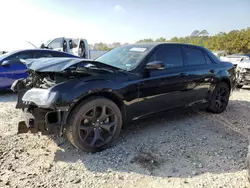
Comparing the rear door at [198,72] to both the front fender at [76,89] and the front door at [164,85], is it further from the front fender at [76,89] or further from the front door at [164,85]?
the front fender at [76,89]

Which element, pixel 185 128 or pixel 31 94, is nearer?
pixel 31 94

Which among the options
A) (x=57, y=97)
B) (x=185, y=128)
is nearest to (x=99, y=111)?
(x=57, y=97)

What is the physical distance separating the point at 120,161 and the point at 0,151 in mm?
1695

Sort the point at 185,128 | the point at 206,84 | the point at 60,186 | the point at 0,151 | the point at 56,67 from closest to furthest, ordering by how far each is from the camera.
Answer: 1. the point at 60,186
2. the point at 56,67
3. the point at 0,151
4. the point at 185,128
5. the point at 206,84

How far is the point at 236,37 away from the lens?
1302 inches

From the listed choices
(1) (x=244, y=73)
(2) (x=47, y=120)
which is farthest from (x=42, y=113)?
(1) (x=244, y=73)

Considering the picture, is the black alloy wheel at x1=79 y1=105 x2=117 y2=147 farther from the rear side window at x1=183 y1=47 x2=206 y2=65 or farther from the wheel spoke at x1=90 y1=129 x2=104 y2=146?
the rear side window at x1=183 y1=47 x2=206 y2=65

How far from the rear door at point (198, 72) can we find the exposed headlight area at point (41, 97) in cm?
248

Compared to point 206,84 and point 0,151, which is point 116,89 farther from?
point 206,84

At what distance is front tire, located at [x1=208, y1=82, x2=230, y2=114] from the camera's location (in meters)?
4.67

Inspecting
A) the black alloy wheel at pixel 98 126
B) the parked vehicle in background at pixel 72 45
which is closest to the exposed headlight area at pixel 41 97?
the black alloy wheel at pixel 98 126

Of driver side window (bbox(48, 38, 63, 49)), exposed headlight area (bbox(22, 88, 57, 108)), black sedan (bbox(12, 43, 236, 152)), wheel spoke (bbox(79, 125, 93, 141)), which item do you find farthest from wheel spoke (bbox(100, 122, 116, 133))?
driver side window (bbox(48, 38, 63, 49))

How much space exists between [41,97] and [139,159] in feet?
4.95

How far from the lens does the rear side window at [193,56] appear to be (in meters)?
4.13
